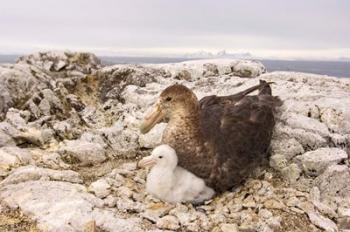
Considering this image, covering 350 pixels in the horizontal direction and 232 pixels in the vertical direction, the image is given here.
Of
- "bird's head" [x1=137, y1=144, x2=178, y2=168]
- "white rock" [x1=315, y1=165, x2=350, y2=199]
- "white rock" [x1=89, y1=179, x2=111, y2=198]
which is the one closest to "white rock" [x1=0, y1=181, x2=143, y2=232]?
"white rock" [x1=89, y1=179, x2=111, y2=198]

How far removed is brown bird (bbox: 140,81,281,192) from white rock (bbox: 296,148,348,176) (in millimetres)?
774

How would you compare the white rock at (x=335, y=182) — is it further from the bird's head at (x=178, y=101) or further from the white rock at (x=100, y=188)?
the white rock at (x=100, y=188)

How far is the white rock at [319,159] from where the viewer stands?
9406 mm

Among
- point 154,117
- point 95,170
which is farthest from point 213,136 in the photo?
point 95,170

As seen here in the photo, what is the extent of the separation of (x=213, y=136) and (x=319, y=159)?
1.98 metres

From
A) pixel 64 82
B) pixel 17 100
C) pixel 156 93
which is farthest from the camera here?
pixel 64 82

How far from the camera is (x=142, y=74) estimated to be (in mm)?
14602

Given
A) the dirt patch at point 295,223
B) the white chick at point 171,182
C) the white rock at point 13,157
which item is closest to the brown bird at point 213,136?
the white chick at point 171,182

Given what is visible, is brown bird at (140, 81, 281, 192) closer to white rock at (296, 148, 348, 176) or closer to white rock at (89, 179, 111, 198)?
white rock at (296, 148, 348, 176)

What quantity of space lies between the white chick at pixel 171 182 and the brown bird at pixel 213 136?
0.18 meters

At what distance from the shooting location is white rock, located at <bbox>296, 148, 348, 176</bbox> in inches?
370

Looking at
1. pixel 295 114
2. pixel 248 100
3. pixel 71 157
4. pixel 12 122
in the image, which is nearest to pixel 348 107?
pixel 295 114

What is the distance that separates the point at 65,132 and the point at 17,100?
5.14 feet

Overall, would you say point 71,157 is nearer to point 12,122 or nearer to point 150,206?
point 12,122
